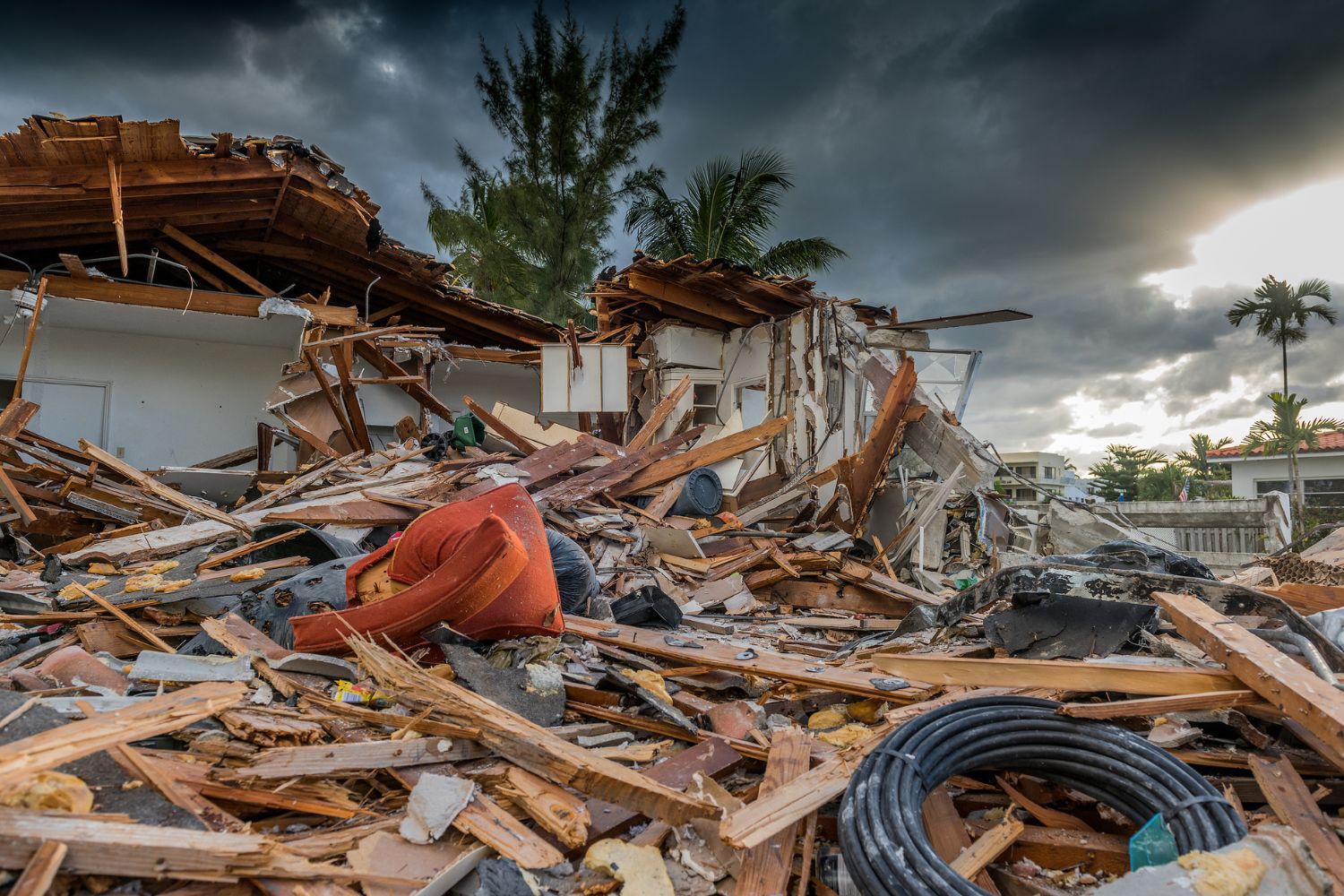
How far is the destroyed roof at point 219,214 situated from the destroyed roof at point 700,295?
1.65 metres

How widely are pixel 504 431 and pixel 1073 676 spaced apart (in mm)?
8249

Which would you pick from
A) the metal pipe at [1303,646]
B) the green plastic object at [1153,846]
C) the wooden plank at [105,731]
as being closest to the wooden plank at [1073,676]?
the metal pipe at [1303,646]

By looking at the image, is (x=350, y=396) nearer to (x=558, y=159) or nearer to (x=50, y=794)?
(x=50, y=794)

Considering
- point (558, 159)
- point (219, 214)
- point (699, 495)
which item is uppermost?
point (558, 159)

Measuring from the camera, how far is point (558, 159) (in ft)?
75.3

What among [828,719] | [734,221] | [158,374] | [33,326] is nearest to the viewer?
[828,719]

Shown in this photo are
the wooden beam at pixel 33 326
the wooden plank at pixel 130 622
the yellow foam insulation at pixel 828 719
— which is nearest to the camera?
the yellow foam insulation at pixel 828 719

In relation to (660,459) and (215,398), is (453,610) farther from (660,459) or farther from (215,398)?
(215,398)

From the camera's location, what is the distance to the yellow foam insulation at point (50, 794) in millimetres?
1870

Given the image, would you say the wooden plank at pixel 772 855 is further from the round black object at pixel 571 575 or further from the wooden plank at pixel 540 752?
the round black object at pixel 571 575

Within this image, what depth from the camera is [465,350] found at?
11.9m

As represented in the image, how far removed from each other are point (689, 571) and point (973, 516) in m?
4.88

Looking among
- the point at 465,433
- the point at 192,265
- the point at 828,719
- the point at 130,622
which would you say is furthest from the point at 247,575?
the point at 192,265

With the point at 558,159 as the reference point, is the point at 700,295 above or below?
below
